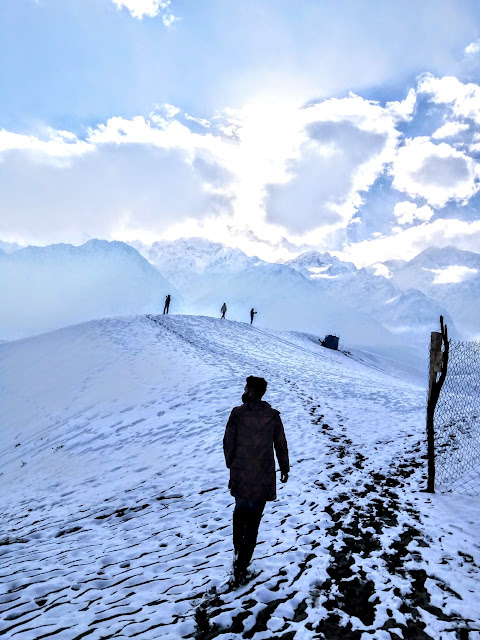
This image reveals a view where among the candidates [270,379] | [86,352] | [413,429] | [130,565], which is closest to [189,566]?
[130,565]

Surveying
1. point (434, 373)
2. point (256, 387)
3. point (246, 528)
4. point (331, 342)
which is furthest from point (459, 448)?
point (331, 342)

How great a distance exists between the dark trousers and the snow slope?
345 millimetres

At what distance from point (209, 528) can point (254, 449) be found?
9.82 ft

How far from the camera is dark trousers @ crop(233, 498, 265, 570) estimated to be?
527 centimetres

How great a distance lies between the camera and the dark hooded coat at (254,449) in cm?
529

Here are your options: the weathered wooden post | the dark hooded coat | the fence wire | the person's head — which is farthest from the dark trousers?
the fence wire

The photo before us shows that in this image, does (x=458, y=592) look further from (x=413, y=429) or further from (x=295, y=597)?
(x=413, y=429)

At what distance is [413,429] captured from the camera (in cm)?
1534

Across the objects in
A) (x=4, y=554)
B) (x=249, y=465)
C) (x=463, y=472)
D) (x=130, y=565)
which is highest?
(x=249, y=465)

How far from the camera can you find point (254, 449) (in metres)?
Result: 5.35

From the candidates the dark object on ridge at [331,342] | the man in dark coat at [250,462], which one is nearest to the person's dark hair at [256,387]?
the man in dark coat at [250,462]

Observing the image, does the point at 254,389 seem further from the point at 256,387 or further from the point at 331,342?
the point at 331,342

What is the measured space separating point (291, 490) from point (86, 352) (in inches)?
924

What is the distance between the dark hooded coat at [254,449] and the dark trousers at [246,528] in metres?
0.12
